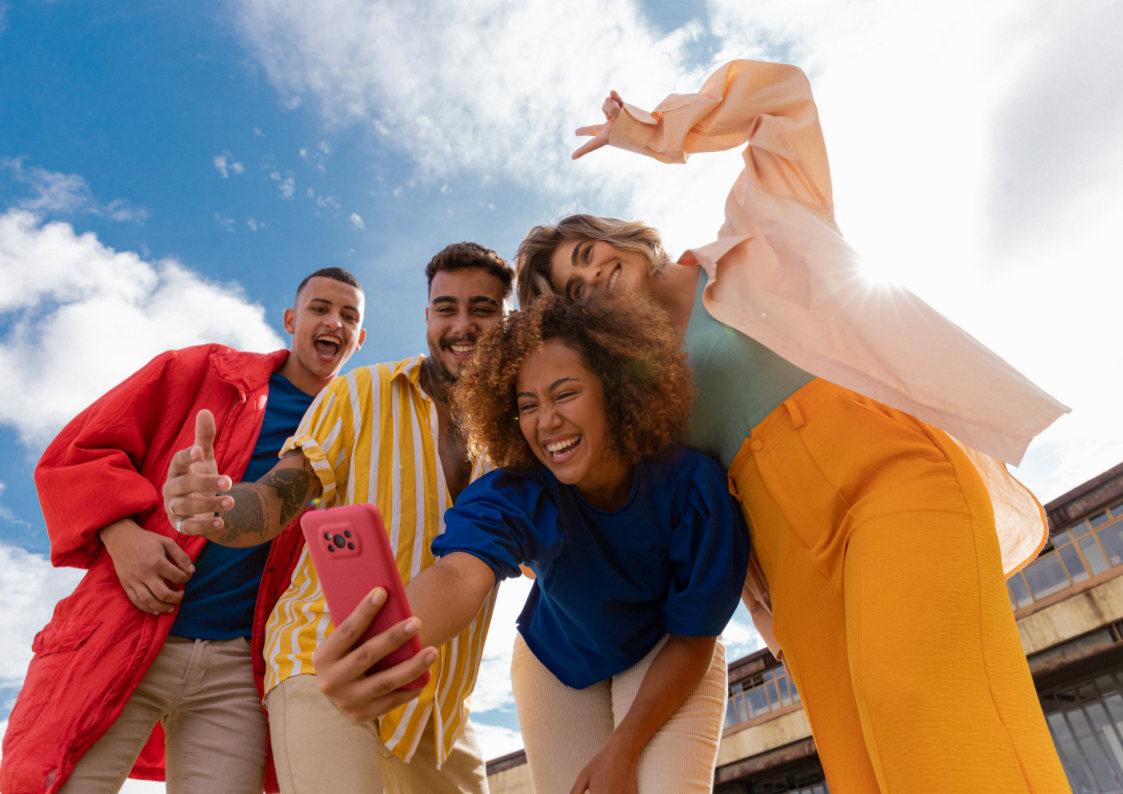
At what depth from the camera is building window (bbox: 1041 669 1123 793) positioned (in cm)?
1400

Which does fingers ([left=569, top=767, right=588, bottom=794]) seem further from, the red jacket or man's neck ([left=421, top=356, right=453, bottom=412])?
man's neck ([left=421, top=356, right=453, bottom=412])

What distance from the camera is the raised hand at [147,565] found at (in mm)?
2506

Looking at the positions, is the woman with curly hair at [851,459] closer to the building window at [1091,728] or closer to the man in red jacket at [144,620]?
the man in red jacket at [144,620]

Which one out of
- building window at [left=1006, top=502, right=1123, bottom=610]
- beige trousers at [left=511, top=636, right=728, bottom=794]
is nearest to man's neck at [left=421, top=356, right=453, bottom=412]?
beige trousers at [left=511, top=636, right=728, bottom=794]

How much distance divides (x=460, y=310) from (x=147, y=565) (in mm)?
1556

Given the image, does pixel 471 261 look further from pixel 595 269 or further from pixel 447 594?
pixel 447 594

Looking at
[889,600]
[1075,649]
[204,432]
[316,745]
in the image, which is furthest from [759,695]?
[204,432]

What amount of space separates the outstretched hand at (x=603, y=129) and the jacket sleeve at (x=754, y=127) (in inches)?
1.4

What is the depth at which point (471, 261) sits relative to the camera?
3.36m

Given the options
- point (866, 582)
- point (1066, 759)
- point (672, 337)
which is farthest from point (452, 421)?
point (1066, 759)

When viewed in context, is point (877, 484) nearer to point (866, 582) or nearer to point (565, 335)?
point (866, 582)

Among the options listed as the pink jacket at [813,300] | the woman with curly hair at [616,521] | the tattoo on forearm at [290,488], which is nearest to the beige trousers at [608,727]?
the woman with curly hair at [616,521]

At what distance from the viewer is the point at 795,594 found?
2020 mm

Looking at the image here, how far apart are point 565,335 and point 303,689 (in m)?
1.39
